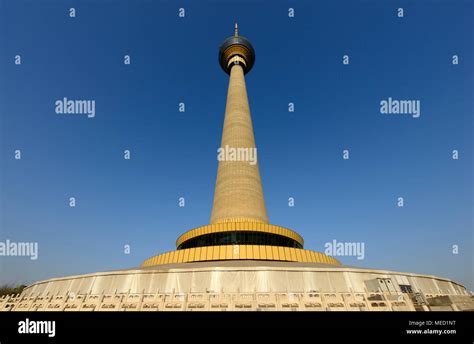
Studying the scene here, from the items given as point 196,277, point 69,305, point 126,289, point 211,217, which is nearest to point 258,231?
point 211,217

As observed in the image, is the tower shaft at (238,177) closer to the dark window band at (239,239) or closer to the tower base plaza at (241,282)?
the tower base plaza at (241,282)

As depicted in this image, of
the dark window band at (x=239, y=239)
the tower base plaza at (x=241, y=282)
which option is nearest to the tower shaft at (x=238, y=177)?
the tower base plaza at (x=241, y=282)

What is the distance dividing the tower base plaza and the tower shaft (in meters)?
0.15

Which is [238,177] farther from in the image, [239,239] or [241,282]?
[241,282]

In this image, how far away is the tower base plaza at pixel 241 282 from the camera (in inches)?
473

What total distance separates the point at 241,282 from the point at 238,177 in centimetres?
2085

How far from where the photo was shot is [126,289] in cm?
1747

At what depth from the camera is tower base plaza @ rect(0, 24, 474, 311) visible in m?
12.0

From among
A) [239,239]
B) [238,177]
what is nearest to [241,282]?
[239,239]

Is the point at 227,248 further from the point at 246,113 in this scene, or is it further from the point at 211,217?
the point at 246,113

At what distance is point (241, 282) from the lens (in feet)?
53.7

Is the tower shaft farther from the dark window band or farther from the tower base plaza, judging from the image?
the dark window band

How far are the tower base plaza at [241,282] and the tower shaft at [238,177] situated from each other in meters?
0.15
